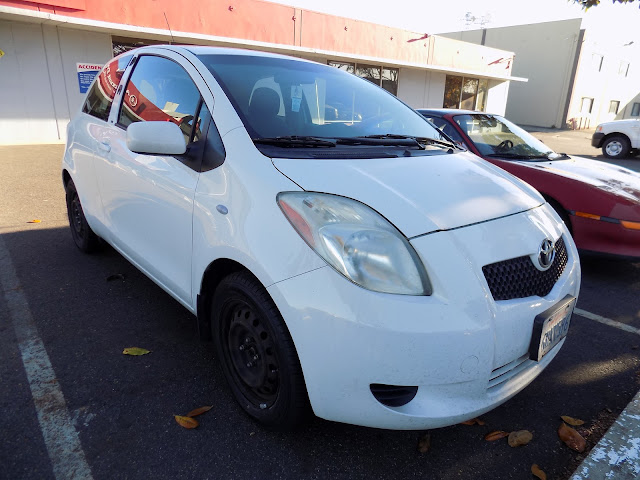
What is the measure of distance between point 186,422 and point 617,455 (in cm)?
193

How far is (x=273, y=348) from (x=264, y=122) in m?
1.12

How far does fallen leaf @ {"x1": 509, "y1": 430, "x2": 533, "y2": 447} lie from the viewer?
2.06m

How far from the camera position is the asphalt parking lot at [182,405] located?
1.89 m

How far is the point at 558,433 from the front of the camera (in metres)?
2.14

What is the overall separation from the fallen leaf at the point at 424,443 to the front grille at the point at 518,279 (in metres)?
0.80

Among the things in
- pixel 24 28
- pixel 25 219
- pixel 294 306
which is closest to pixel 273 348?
pixel 294 306

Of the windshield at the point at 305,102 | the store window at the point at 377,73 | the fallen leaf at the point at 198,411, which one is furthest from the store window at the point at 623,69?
the fallen leaf at the point at 198,411

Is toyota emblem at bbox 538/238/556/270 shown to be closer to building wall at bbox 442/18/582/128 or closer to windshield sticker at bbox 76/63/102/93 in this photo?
windshield sticker at bbox 76/63/102/93

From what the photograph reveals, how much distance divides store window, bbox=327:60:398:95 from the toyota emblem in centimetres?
1679

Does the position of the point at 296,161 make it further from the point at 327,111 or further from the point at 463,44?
the point at 463,44

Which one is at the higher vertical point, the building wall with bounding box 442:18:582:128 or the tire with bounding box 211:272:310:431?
the building wall with bounding box 442:18:582:128

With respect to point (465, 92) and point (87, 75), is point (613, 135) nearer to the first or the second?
point (465, 92)

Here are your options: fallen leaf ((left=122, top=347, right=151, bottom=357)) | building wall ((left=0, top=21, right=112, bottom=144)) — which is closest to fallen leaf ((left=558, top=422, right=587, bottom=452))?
fallen leaf ((left=122, top=347, right=151, bottom=357))

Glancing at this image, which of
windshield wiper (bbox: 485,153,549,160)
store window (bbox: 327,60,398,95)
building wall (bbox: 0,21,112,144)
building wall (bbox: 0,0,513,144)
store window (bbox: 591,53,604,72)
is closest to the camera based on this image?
windshield wiper (bbox: 485,153,549,160)
